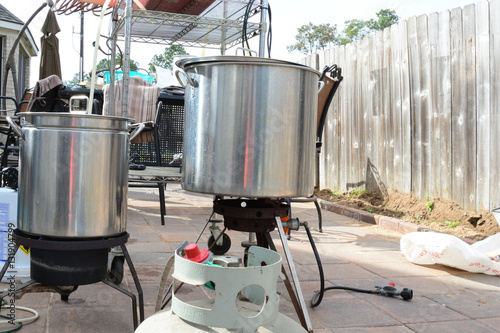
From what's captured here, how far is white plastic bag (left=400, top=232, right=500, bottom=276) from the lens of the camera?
2.77m

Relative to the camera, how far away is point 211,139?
1731 mm

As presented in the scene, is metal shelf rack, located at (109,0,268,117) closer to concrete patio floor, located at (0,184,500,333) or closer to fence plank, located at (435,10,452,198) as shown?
fence plank, located at (435,10,452,198)

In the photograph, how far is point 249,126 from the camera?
169cm

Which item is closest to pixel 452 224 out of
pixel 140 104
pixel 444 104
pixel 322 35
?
pixel 444 104

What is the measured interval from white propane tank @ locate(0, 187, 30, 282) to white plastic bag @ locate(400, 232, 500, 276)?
2198 millimetres

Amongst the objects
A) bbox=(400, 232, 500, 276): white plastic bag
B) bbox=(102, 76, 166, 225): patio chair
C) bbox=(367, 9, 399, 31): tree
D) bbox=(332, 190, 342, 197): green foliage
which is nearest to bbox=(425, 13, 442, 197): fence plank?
bbox=(332, 190, 342, 197): green foliage

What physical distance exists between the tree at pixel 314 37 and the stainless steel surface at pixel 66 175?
151ft

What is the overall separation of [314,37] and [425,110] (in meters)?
44.0

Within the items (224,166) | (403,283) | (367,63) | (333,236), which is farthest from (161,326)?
(367,63)

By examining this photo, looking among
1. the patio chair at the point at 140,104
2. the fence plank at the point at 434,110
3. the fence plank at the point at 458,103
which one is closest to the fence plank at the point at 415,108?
the fence plank at the point at 434,110

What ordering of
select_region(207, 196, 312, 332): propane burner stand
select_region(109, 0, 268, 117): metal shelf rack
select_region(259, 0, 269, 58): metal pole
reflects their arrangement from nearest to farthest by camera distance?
select_region(207, 196, 312, 332): propane burner stand → select_region(109, 0, 268, 117): metal shelf rack → select_region(259, 0, 269, 58): metal pole

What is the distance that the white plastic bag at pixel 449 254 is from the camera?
2.77 m

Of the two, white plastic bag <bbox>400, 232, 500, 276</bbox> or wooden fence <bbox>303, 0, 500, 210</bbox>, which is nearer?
white plastic bag <bbox>400, 232, 500, 276</bbox>

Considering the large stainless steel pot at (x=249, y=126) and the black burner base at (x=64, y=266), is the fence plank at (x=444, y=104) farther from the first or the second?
the black burner base at (x=64, y=266)
